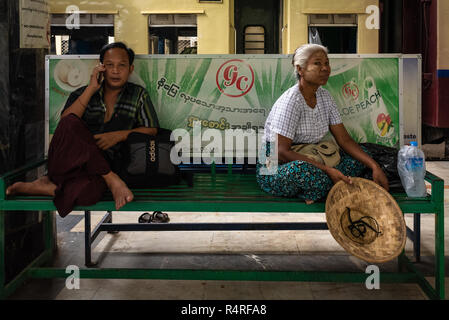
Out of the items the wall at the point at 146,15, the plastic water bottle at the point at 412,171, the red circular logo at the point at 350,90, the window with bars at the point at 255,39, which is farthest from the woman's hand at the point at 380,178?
the window with bars at the point at 255,39

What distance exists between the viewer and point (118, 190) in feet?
9.62

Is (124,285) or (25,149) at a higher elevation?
(25,149)

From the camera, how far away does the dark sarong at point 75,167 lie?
9.53ft

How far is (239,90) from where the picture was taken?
383 cm

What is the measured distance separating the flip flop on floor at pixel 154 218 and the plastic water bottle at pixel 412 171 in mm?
2288

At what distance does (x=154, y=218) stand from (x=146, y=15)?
586 centimetres

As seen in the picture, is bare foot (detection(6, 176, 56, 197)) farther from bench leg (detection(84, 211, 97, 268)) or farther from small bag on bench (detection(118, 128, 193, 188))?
bench leg (detection(84, 211, 97, 268))

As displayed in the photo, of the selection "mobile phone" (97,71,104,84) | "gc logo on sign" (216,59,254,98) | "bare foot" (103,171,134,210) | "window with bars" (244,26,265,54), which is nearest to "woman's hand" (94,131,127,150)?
"bare foot" (103,171,134,210)

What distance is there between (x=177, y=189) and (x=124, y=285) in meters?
0.71

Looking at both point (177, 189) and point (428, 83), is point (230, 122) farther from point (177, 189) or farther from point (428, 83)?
point (428, 83)

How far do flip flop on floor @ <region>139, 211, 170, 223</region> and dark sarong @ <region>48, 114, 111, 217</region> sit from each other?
5.37 ft

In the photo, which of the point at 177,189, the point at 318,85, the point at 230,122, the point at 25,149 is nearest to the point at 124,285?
the point at 177,189

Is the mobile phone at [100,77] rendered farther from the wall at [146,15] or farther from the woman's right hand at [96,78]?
the wall at [146,15]

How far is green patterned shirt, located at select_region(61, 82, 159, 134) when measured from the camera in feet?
11.5
